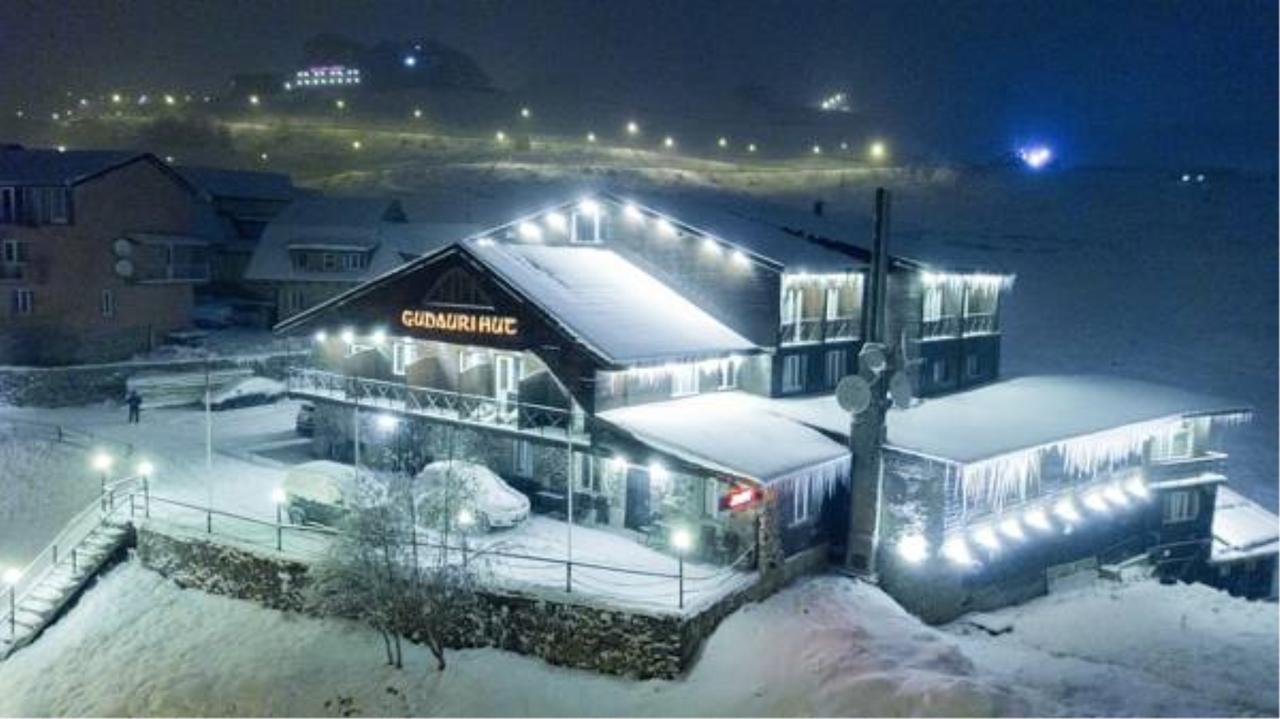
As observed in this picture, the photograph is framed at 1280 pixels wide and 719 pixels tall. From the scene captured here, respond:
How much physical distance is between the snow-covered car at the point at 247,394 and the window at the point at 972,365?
33.3 metres

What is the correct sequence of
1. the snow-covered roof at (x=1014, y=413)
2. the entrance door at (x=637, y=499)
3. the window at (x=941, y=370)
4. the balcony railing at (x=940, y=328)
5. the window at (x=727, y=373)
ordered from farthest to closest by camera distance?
the window at (x=941, y=370)
the balcony railing at (x=940, y=328)
the window at (x=727, y=373)
the entrance door at (x=637, y=499)
the snow-covered roof at (x=1014, y=413)

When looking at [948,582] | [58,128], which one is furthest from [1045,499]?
[58,128]

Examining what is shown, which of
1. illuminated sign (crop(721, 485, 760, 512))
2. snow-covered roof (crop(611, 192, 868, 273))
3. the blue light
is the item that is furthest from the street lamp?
the blue light

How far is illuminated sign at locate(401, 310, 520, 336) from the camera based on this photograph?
32438mm

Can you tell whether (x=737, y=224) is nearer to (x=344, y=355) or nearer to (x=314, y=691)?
(x=344, y=355)

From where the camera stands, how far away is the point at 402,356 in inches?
1447

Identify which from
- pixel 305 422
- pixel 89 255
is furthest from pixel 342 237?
pixel 305 422

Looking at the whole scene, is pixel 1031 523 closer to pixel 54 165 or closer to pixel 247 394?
pixel 247 394

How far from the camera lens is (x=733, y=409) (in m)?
32.9

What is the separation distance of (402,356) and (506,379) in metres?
5.38

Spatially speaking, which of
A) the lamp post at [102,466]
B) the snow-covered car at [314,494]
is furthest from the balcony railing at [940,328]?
the lamp post at [102,466]

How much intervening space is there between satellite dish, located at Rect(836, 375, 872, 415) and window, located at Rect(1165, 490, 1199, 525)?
50.2 feet

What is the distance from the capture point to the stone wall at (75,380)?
148 feet

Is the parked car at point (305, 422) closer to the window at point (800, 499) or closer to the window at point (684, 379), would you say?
the window at point (684, 379)
